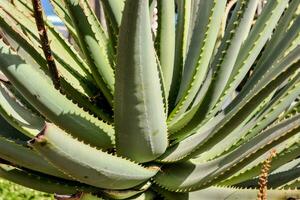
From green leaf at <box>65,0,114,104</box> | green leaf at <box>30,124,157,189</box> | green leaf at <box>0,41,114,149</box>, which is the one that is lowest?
green leaf at <box>30,124,157,189</box>

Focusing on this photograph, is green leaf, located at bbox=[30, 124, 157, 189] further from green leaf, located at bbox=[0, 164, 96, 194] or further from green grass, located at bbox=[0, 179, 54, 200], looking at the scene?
green grass, located at bbox=[0, 179, 54, 200]

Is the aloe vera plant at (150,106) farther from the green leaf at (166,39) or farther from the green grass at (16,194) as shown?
the green grass at (16,194)

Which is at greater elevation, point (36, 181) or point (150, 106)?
point (150, 106)

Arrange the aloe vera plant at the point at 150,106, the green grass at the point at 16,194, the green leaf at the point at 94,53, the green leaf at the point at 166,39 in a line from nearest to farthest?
1. the aloe vera plant at the point at 150,106
2. the green leaf at the point at 94,53
3. the green leaf at the point at 166,39
4. the green grass at the point at 16,194

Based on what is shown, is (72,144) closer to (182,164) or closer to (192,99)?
(182,164)

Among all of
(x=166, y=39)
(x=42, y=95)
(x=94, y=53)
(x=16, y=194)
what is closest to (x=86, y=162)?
(x=42, y=95)

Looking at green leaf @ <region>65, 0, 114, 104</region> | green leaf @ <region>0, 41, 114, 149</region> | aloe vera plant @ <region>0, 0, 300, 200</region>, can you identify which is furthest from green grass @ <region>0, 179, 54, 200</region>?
green leaf @ <region>0, 41, 114, 149</region>

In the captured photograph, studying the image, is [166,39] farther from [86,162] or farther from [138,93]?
[86,162]

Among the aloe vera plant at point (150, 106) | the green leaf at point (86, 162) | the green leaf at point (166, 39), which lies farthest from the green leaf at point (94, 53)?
the green leaf at point (86, 162)
